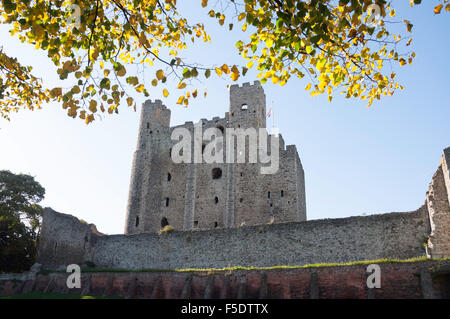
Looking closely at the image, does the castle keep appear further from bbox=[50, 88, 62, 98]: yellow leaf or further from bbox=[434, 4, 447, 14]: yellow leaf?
bbox=[434, 4, 447, 14]: yellow leaf

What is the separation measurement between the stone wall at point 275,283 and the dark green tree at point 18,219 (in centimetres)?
449

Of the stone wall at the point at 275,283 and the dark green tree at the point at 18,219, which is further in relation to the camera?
the dark green tree at the point at 18,219

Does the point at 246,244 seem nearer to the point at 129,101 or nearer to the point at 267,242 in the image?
the point at 267,242

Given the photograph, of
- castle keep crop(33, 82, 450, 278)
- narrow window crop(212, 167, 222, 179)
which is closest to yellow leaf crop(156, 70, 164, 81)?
castle keep crop(33, 82, 450, 278)

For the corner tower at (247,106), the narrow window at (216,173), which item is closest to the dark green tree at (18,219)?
the narrow window at (216,173)

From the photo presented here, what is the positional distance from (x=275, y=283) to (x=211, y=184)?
18.2m

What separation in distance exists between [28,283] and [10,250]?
15.2ft

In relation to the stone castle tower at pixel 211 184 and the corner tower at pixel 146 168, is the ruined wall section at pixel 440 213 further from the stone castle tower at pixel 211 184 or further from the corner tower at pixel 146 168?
the corner tower at pixel 146 168

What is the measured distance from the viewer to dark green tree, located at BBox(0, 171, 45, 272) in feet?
83.9

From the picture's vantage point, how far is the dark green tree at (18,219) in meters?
25.6

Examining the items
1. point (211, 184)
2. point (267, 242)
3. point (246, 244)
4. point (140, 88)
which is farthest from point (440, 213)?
point (211, 184)

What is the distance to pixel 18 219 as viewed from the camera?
27.3 metres

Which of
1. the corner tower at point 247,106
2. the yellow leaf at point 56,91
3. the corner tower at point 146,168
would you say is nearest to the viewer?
the yellow leaf at point 56,91
